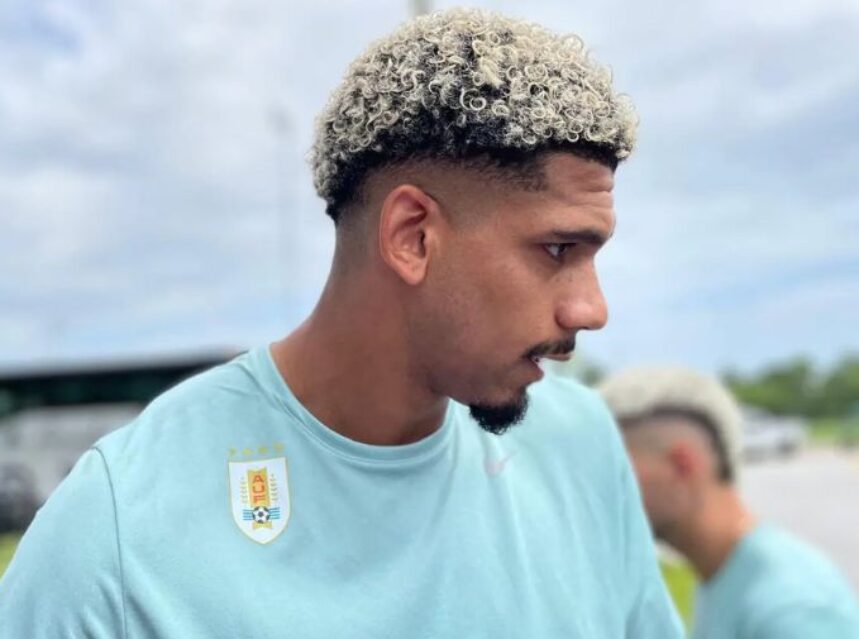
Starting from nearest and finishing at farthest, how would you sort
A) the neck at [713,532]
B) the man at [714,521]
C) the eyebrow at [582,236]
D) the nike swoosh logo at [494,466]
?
the eyebrow at [582,236]
the nike swoosh logo at [494,466]
the man at [714,521]
the neck at [713,532]

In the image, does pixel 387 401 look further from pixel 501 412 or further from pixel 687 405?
pixel 687 405

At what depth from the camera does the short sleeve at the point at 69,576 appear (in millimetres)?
1580

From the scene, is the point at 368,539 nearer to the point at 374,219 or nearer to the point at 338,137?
the point at 374,219

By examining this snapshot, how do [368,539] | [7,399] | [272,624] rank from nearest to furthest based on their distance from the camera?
1. [272,624]
2. [368,539]
3. [7,399]

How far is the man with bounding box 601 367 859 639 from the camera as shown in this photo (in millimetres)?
2842

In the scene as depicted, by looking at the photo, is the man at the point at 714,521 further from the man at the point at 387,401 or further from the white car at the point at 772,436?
the white car at the point at 772,436

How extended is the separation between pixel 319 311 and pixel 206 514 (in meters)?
0.37

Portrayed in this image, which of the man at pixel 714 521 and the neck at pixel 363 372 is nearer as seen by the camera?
the neck at pixel 363 372

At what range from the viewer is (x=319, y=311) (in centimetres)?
184

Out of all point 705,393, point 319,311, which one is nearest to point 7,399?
point 705,393

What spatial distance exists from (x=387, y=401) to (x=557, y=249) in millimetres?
361

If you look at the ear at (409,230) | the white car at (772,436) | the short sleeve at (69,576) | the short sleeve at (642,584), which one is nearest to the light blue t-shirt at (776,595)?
the short sleeve at (642,584)

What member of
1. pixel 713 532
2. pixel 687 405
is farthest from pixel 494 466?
pixel 687 405

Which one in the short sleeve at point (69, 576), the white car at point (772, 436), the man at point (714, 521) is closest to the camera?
the short sleeve at point (69, 576)
